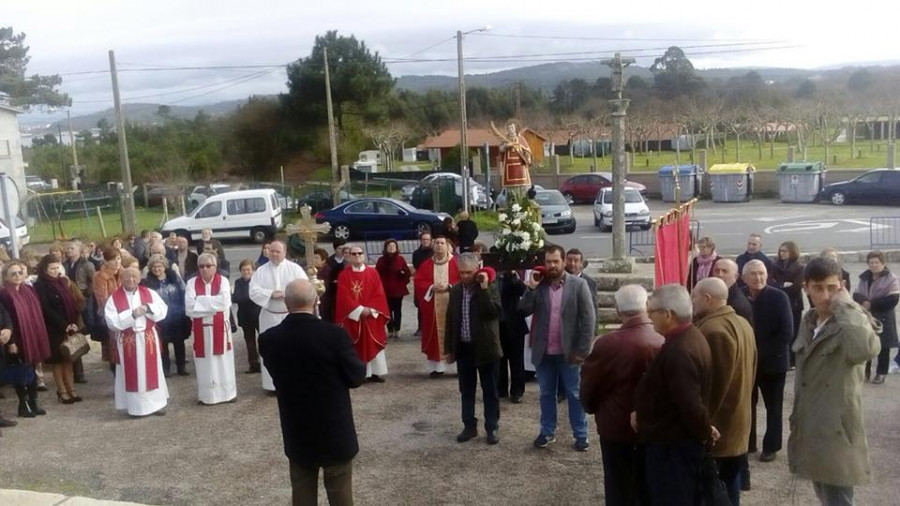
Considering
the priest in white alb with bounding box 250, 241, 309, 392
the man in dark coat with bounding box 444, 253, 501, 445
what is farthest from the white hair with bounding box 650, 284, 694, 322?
the priest in white alb with bounding box 250, 241, 309, 392

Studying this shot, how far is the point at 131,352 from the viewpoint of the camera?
8359mm

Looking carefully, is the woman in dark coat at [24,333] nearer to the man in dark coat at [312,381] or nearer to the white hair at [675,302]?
the man in dark coat at [312,381]

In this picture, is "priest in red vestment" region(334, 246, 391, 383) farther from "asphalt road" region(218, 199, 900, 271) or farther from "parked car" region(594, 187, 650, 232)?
"parked car" region(594, 187, 650, 232)

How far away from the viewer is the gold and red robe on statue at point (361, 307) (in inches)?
362

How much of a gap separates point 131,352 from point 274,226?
1816cm

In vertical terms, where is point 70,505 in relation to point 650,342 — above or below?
below

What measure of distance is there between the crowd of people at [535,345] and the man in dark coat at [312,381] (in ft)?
0.04

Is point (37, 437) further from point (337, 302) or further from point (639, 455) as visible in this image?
point (639, 455)

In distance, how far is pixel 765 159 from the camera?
47.8 metres

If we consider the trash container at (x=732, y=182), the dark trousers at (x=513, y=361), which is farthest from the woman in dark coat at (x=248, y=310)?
the trash container at (x=732, y=182)

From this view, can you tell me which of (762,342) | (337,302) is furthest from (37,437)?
(762,342)

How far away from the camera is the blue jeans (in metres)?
6.83

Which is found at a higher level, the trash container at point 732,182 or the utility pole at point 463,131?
the utility pole at point 463,131

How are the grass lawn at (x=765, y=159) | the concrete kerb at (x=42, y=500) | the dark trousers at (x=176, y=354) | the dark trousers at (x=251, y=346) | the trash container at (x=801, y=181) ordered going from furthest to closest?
the grass lawn at (x=765, y=159)
the trash container at (x=801, y=181)
the dark trousers at (x=251, y=346)
the dark trousers at (x=176, y=354)
the concrete kerb at (x=42, y=500)
